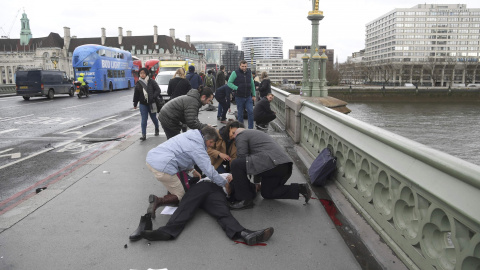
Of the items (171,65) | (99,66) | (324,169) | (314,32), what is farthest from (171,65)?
Answer: (324,169)

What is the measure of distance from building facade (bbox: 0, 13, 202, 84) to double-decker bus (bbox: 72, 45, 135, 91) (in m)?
88.6

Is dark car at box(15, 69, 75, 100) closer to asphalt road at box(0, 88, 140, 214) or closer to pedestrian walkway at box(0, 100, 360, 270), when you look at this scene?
asphalt road at box(0, 88, 140, 214)

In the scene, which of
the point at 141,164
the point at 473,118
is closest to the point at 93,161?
the point at 141,164

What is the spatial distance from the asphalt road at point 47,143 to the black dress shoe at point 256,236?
10.7ft

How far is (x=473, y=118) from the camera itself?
155 feet

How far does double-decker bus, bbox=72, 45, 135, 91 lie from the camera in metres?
31.6

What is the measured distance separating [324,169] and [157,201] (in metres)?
2.48

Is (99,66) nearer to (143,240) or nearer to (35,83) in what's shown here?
(35,83)

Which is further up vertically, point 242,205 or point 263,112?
point 263,112

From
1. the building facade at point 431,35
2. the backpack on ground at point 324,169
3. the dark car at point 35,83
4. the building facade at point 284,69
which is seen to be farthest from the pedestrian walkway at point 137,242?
the building facade at point 284,69

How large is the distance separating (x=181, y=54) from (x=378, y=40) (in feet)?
286

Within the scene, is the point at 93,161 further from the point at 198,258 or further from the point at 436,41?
the point at 436,41

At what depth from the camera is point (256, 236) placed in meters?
3.78

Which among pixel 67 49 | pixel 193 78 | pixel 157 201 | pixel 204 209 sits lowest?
pixel 204 209
